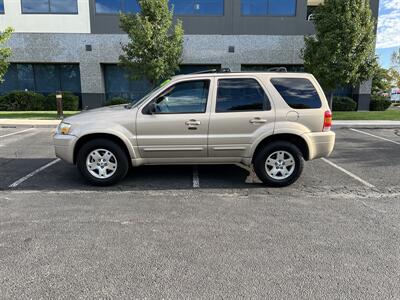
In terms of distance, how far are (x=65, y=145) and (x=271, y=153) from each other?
11.3ft

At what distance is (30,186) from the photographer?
543 cm

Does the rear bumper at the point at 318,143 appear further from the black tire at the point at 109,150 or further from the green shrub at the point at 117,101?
the green shrub at the point at 117,101

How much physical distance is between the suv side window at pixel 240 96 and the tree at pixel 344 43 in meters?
10.5

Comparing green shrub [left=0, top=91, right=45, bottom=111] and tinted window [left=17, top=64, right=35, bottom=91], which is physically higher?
tinted window [left=17, top=64, right=35, bottom=91]

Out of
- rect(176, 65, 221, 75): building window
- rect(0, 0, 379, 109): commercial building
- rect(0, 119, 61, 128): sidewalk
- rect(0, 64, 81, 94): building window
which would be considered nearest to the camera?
rect(0, 119, 61, 128): sidewalk

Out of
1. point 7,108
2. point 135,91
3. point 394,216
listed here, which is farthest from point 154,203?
point 7,108

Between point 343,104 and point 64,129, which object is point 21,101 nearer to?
point 64,129

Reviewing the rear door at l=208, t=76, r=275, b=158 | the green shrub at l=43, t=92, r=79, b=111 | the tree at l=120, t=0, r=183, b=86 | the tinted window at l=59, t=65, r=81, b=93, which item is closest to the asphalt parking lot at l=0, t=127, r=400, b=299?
the rear door at l=208, t=76, r=275, b=158

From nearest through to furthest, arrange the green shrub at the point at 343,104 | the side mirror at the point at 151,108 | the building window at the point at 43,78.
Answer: the side mirror at the point at 151,108
the green shrub at the point at 343,104
the building window at the point at 43,78

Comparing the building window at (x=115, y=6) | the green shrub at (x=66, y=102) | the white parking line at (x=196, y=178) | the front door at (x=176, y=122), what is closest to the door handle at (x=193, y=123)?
the front door at (x=176, y=122)

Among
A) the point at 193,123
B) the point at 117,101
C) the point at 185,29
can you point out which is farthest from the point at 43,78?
the point at 193,123

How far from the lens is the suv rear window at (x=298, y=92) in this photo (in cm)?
541

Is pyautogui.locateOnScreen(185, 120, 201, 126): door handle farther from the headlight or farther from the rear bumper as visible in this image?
the headlight

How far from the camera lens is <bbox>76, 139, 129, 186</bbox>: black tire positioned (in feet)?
17.4
